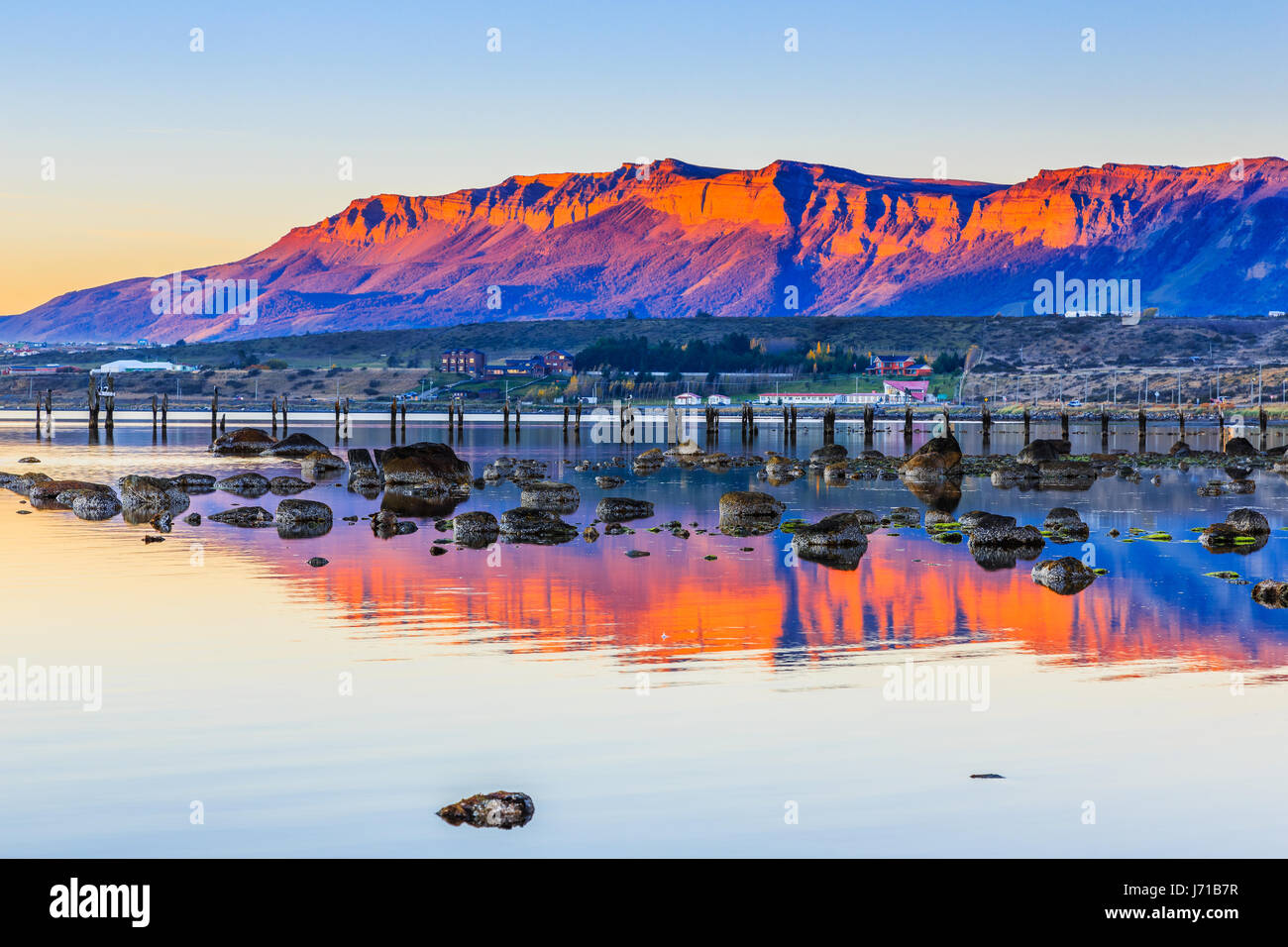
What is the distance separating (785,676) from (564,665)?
348cm

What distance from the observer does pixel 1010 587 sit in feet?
102

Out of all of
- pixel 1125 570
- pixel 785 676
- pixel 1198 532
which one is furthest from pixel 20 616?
pixel 1198 532

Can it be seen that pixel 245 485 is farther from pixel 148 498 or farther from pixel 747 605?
pixel 747 605

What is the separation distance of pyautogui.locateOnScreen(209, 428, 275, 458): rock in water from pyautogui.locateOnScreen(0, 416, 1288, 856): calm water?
2407 inches

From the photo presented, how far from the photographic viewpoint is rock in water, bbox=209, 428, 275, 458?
97.4 metres

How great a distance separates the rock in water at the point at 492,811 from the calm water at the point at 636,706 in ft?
0.55

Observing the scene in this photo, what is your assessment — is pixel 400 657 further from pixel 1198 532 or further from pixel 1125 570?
pixel 1198 532

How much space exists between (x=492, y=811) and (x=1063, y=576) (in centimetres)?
1970

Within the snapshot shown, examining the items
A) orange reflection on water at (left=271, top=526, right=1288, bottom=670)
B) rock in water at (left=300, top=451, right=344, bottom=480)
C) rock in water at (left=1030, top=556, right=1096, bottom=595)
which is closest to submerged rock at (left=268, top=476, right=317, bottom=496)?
rock in water at (left=300, top=451, right=344, bottom=480)

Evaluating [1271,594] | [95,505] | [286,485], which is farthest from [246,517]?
[1271,594]

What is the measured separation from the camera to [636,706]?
773 inches
